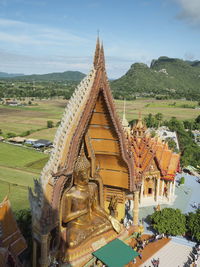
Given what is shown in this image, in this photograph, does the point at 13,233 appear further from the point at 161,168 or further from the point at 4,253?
the point at 161,168

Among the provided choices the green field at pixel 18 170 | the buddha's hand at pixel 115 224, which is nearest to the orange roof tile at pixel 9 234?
the buddha's hand at pixel 115 224

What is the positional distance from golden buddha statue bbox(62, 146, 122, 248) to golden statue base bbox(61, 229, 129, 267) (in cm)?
24

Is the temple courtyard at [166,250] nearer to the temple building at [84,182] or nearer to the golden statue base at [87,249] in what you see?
the golden statue base at [87,249]

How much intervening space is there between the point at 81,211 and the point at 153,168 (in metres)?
18.0

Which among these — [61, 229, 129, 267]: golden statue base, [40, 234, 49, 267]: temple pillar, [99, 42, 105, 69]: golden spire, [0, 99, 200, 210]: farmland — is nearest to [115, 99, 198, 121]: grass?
[0, 99, 200, 210]: farmland

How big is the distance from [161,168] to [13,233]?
69.5 ft

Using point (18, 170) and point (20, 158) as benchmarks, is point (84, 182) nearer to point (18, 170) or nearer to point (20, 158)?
point (18, 170)

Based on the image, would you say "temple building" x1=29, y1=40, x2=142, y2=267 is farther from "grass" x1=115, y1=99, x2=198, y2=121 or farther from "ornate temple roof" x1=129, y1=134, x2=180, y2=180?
"grass" x1=115, y1=99, x2=198, y2=121

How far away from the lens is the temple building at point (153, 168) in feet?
94.1

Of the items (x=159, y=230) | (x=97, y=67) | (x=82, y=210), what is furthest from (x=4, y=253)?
(x=159, y=230)

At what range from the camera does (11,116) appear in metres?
116

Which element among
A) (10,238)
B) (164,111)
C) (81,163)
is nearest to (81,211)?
(81,163)

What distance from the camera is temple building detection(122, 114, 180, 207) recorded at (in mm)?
28672

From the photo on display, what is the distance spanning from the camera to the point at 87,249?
41.7 feet
